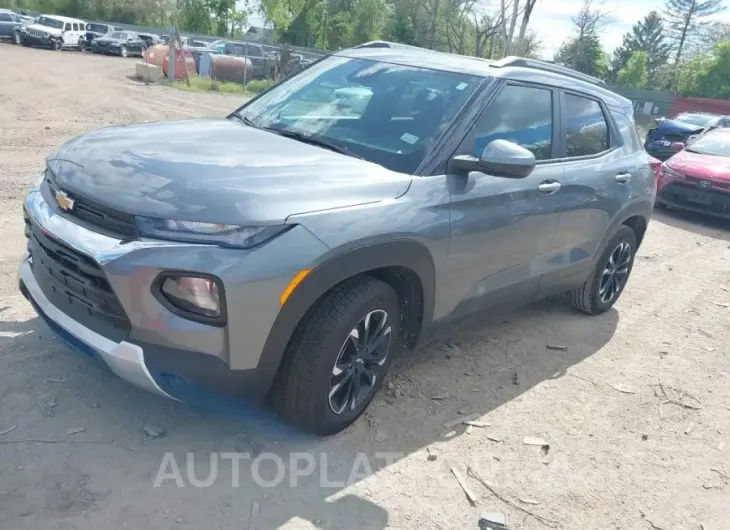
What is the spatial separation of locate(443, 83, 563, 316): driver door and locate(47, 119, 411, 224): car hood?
0.49 m

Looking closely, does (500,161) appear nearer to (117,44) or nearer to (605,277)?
(605,277)

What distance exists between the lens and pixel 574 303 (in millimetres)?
5574

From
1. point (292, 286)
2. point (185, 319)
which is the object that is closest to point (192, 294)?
point (185, 319)

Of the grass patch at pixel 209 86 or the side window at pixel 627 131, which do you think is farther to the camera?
the grass patch at pixel 209 86

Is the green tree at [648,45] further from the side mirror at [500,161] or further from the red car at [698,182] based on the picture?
the side mirror at [500,161]

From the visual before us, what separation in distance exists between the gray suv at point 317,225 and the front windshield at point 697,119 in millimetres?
16199

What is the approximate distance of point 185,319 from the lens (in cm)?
271

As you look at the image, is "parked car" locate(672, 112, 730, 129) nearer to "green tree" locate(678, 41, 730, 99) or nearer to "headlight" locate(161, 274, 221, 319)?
"headlight" locate(161, 274, 221, 319)

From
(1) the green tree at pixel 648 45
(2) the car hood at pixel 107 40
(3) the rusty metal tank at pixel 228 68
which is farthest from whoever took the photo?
(1) the green tree at pixel 648 45

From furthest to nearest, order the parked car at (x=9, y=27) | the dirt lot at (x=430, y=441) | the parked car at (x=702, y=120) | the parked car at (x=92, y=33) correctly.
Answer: the parked car at (x=92, y=33)
the parked car at (x=9, y=27)
the parked car at (x=702, y=120)
the dirt lot at (x=430, y=441)

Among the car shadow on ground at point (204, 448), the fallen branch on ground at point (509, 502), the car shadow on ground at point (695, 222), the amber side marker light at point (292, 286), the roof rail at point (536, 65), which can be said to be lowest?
the car shadow on ground at point (695, 222)

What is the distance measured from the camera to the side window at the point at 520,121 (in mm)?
3838

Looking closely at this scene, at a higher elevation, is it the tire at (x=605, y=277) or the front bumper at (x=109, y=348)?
the front bumper at (x=109, y=348)

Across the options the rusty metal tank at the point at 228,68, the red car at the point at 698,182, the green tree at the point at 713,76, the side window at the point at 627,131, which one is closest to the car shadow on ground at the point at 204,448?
the side window at the point at 627,131
